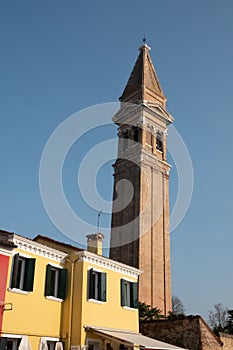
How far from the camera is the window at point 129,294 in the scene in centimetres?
1844

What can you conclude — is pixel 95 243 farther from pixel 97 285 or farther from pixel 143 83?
pixel 143 83

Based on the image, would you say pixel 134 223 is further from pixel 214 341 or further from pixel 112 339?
pixel 112 339

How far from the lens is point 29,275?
14.9 metres

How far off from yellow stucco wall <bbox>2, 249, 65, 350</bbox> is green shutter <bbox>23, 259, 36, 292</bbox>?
0.66 ft

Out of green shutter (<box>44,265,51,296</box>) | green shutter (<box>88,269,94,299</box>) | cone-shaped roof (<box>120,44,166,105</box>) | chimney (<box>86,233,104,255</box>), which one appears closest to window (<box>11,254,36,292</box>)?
green shutter (<box>44,265,51,296</box>)

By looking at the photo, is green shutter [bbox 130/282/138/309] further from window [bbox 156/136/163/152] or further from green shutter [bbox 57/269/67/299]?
window [bbox 156/136/163/152]

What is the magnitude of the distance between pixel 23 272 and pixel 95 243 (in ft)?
17.7

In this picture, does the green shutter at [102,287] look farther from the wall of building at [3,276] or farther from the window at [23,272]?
Answer: the wall of building at [3,276]

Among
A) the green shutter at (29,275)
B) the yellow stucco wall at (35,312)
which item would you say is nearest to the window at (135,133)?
the yellow stucco wall at (35,312)

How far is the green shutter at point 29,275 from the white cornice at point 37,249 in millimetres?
401

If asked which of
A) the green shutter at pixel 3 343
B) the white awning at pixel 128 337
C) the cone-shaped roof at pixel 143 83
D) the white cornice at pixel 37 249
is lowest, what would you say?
the green shutter at pixel 3 343

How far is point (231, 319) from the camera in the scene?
2688 centimetres

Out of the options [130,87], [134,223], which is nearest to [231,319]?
[134,223]

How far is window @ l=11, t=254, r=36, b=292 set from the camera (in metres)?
14.4
